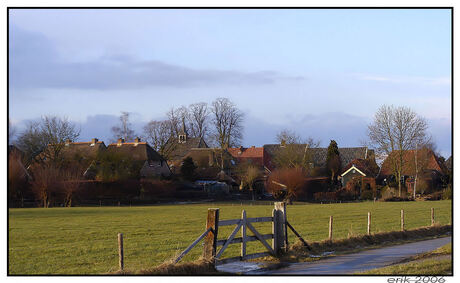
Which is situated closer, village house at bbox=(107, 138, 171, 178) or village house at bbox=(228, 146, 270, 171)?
village house at bbox=(107, 138, 171, 178)

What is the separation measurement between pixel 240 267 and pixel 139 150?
2875 inches

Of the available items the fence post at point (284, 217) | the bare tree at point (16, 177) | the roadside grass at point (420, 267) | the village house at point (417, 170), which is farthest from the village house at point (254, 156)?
the roadside grass at point (420, 267)

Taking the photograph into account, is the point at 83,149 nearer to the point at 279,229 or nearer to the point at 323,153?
the point at 323,153

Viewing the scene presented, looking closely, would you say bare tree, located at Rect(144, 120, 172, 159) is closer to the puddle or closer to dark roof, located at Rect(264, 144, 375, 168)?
dark roof, located at Rect(264, 144, 375, 168)

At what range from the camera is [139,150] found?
8681 cm

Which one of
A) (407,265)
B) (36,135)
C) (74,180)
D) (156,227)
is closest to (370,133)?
(74,180)

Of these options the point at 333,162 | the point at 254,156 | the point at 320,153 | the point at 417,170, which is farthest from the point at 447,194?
the point at 254,156

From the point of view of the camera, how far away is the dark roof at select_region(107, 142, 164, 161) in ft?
281

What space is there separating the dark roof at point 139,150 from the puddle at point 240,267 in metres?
69.9

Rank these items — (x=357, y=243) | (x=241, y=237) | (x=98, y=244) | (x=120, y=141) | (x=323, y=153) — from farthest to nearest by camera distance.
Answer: (x=323, y=153) → (x=120, y=141) → (x=98, y=244) → (x=357, y=243) → (x=241, y=237)

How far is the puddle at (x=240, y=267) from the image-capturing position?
580 inches

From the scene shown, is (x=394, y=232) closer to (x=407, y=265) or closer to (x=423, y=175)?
(x=407, y=265)

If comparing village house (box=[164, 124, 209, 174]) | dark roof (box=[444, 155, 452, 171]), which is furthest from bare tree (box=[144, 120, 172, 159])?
dark roof (box=[444, 155, 452, 171])

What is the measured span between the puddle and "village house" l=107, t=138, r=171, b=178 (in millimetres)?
68970
